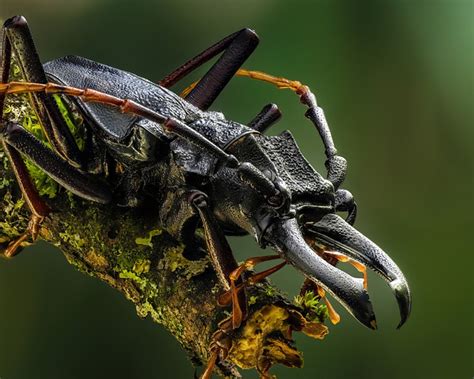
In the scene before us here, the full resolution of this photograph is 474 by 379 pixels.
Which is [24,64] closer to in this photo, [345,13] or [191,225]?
[191,225]

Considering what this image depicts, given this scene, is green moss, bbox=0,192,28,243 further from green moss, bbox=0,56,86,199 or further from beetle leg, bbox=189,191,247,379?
beetle leg, bbox=189,191,247,379

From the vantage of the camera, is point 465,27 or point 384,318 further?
point 465,27

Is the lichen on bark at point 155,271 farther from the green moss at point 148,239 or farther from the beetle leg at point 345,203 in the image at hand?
the beetle leg at point 345,203

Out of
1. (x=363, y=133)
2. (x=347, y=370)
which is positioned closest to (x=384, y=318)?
(x=347, y=370)

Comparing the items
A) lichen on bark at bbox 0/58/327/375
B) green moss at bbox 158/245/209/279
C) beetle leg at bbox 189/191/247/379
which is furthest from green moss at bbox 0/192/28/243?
beetle leg at bbox 189/191/247/379

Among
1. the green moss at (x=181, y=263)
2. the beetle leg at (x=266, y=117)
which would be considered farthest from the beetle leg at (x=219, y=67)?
the green moss at (x=181, y=263)

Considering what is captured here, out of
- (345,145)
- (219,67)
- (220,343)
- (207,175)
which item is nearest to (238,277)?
(220,343)

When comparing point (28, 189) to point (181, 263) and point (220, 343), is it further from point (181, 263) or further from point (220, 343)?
point (220, 343)
